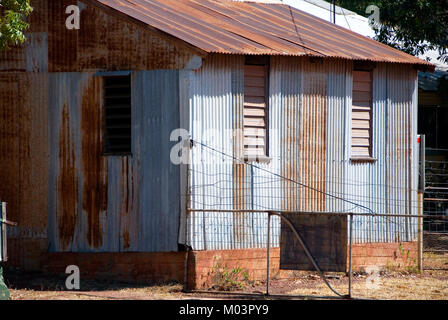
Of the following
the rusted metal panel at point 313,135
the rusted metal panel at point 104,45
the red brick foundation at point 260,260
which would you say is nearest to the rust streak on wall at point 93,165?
the rusted metal panel at point 104,45

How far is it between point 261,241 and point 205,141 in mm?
2364

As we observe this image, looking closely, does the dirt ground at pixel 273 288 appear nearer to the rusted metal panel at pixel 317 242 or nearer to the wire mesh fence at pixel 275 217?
the wire mesh fence at pixel 275 217

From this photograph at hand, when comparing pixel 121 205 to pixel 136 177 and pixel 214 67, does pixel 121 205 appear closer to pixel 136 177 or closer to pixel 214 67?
pixel 136 177

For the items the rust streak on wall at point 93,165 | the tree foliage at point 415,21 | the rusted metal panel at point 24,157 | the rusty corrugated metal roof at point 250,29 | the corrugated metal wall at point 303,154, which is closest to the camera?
the corrugated metal wall at point 303,154

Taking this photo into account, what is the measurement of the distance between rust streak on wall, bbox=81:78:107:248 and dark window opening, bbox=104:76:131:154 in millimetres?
172

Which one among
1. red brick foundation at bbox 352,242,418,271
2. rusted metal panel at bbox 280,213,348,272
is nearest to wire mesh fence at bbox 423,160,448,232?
red brick foundation at bbox 352,242,418,271

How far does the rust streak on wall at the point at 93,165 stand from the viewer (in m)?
15.2

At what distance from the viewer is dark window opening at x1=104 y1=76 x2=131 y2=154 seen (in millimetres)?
15219

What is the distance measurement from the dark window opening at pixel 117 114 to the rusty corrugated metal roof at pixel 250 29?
4.54ft

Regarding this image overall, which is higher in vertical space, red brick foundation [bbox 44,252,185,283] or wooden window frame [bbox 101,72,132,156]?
wooden window frame [bbox 101,72,132,156]

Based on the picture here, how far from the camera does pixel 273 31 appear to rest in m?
17.4

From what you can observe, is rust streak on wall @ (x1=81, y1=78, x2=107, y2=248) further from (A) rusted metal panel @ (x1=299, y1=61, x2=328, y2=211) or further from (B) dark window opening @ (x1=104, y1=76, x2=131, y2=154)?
(A) rusted metal panel @ (x1=299, y1=61, x2=328, y2=211)
